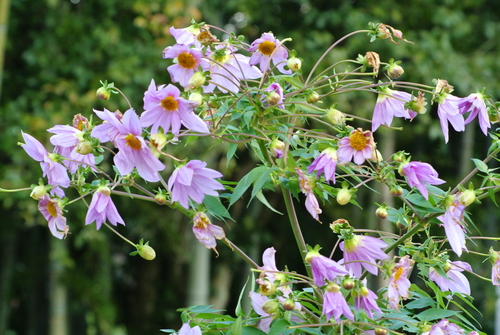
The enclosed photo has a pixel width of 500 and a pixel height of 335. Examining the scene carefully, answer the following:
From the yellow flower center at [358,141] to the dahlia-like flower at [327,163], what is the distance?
0.02 m

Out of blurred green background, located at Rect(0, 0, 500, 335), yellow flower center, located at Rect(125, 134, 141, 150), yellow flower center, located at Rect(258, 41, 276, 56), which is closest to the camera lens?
yellow flower center, located at Rect(125, 134, 141, 150)

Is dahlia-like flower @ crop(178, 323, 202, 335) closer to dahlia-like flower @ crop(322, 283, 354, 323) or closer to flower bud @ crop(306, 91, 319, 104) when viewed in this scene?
dahlia-like flower @ crop(322, 283, 354, 323)

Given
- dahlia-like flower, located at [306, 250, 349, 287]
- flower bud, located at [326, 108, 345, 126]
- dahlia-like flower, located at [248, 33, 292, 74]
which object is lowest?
dahlia-like flower, located at [306, 250, 349, 287]

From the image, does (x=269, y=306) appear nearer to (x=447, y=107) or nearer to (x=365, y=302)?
(x=365, y=302)

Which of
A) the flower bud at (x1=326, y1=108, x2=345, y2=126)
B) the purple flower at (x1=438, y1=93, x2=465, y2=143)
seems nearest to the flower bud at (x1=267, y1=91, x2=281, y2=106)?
the flower bud at (x1=326, y1=108, x2=345, y2=126)

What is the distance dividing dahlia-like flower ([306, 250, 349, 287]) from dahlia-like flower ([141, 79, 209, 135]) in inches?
5.7

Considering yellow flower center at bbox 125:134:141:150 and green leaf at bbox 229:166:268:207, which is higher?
yellow flower center at bbox 125:134:141:150

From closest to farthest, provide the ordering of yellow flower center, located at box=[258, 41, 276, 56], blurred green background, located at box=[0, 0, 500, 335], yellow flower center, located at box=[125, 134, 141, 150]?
yellow flower center, located at box=[125, 134, 141, 150] < yellow flower center, located at box=[258, 41, 276, 56] < blurred green background, located at box=[0, 0, 500, 335]

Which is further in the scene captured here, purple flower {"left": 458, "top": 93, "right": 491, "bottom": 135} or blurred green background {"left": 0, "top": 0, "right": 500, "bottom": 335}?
blurred green background {"left": 0, "top": 0, "right": 500, "bottom": 335}

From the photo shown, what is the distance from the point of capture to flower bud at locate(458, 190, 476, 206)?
568 millimetres

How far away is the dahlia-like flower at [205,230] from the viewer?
2.02ft

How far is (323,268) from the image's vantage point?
58 cm

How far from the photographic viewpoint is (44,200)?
64cm

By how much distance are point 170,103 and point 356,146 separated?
166mm
